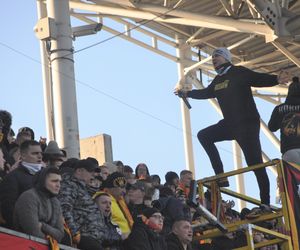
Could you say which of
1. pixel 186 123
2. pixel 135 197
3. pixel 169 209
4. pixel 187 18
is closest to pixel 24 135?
pixel 135 197

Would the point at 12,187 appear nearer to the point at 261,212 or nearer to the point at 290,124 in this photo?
the point at 261,212

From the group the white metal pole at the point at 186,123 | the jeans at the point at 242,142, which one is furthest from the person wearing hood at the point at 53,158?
the white metal pole at the point at 186,123

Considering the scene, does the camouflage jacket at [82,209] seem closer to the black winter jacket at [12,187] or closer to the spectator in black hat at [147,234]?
the spectator in black hat at [147,234]

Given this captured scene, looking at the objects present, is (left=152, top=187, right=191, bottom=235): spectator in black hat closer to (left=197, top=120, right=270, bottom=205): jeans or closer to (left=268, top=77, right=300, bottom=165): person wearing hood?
(left=197, top=120, right=270, bottom=205): jeans

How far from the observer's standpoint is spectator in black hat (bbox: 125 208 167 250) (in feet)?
34.2

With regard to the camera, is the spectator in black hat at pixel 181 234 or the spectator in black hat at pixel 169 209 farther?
the spectator in black hat at pixel 169 209

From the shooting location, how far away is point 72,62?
16.6 m

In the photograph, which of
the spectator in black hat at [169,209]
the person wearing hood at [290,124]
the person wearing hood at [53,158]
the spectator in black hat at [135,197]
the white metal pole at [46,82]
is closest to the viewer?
the person wearing hood at [53,158]

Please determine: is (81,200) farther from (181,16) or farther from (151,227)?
(181,16)

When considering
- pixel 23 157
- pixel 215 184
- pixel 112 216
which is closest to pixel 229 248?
pixel 215 184

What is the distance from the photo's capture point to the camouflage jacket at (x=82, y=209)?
10180mm

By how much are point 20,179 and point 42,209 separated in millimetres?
522

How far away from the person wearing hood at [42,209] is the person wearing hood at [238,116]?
3141 mm

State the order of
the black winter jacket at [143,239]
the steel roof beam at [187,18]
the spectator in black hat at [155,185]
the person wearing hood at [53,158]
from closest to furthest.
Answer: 1. the black winter jacket at [143,239]
2. the person wearing hood at [53,158]
3. the spectator in black hat at [155,185]
4. the steel roof beam at [187,18]
